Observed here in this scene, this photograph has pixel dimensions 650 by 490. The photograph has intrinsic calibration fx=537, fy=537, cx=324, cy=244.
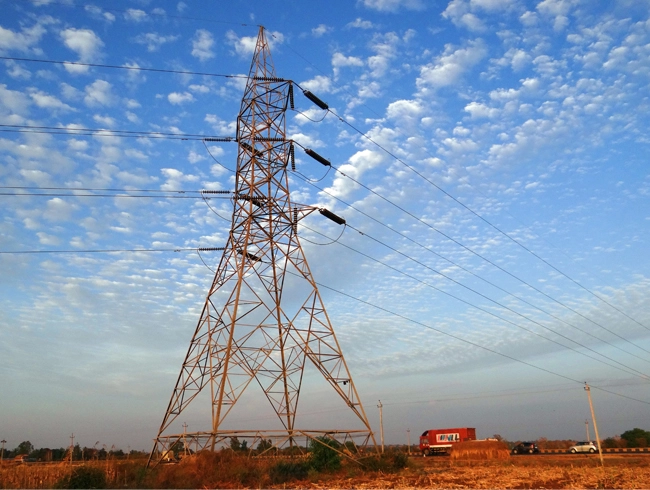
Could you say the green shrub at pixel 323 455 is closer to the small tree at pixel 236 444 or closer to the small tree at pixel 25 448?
the small tree at pixel 236 444


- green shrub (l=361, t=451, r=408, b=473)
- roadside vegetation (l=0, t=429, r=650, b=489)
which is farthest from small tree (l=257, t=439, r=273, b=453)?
green shrub (l=361, t=451, r=408, b=473)

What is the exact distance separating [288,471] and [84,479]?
359 inches

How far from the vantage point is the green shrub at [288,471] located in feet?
83.1

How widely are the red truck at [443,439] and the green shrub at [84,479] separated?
4514 centimetres

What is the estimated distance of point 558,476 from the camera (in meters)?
26.6

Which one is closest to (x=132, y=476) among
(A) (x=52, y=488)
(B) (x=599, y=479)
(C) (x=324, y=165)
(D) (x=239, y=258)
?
(A) (x=52, y=488)

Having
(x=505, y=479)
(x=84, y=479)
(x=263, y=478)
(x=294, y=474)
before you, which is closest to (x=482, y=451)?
(x=505, y=479)

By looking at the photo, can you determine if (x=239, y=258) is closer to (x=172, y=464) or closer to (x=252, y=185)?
(x=252, y=185)

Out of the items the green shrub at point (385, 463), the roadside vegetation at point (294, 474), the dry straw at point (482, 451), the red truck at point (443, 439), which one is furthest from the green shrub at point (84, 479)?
the red truck at point (443, 439)

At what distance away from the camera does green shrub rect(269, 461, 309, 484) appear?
2533 cm

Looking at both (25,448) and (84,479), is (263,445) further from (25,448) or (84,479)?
(25,448)

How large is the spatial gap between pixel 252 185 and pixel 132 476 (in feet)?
52.5

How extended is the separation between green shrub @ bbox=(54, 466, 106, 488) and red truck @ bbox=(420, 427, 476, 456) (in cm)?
4514

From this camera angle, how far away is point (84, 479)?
23.3 metres
